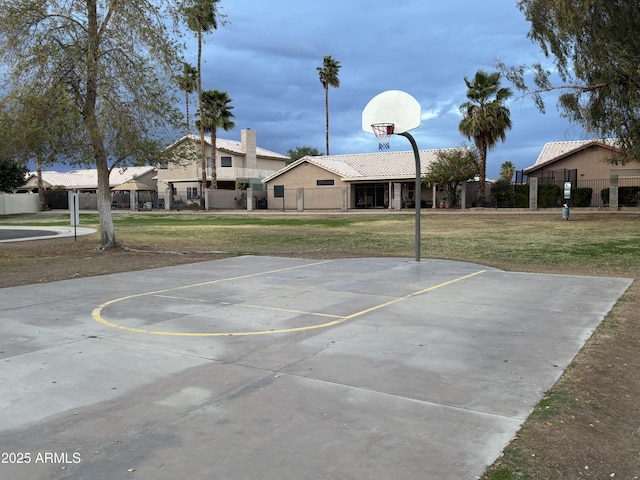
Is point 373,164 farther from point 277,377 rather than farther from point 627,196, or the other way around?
point 277,377

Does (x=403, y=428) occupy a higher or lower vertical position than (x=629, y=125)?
lower

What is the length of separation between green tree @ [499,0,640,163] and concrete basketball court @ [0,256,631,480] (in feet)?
Result: 61.5

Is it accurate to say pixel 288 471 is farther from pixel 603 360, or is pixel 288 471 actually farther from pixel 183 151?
pixel 183 151

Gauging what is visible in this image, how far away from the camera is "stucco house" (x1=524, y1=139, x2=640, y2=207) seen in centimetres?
4300

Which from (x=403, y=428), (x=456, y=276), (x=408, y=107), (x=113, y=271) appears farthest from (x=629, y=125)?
(x=403, y=428)

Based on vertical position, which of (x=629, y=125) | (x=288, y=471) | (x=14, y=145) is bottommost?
(x=288, y=471)

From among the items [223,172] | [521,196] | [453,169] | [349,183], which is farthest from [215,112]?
[521,196]

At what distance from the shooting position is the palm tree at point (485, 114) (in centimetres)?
4278

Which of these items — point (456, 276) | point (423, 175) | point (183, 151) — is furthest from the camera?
point (423, 175)

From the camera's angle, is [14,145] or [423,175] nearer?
[14,145]

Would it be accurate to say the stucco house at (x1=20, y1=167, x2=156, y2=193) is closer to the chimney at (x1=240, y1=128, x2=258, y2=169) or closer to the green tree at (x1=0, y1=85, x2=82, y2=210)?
the chimney at (x1=240, y1=128, x2=258, y2=169)

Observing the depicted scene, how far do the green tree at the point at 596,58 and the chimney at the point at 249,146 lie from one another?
4151 cm

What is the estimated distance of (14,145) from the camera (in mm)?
15578

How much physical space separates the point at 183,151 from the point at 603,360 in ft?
51.6
